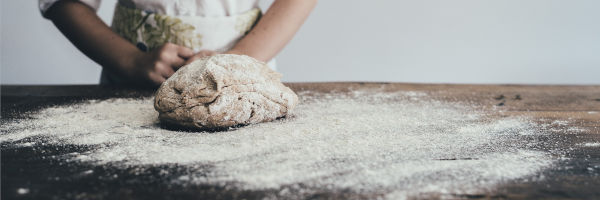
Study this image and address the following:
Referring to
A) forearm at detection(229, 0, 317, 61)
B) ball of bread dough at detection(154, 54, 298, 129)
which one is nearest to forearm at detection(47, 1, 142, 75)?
forearm at detection(229, 0, 317, 61)

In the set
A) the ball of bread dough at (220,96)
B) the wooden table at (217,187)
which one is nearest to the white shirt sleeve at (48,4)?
Result: the wooden table at (217,187)

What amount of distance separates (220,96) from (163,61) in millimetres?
376

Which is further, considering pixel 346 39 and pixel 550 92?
pixel 346 39

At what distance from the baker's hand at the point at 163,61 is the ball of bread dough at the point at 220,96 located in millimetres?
274

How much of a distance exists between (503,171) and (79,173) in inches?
20.4

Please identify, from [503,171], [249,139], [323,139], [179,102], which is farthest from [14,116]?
[503,171]

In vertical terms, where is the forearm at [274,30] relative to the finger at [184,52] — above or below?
above

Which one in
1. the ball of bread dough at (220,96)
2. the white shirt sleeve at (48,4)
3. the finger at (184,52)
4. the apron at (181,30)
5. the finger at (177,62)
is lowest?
the ball of bread dough at (220,96)

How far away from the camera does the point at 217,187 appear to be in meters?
0.57

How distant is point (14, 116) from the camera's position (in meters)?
0.97

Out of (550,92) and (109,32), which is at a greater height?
(109,32)

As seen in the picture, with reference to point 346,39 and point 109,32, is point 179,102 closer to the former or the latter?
point 109,32

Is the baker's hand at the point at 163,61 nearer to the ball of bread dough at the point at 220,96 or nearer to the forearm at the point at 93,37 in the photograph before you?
the forearm at the point at 93,37

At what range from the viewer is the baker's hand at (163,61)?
1187 mm
